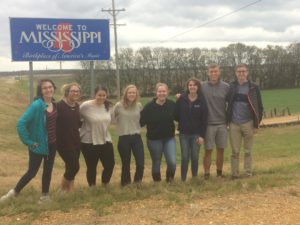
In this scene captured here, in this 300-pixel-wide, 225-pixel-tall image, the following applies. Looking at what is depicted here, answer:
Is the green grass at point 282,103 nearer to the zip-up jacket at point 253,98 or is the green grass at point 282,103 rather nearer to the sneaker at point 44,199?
the zip-up jacket at point 253,98

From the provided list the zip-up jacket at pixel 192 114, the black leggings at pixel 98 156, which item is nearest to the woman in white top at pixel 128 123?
the black leggings at pixel 98 156

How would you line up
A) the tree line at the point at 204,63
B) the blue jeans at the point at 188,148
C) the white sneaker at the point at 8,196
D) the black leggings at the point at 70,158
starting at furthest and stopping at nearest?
the tree line at the point at 204,63, the blue jeans at the point at 188,148, the black leggings at the point at 70,158, the white sneaker at the point at 8,196

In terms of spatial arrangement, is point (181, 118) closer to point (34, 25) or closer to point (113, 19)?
point (34, 25)

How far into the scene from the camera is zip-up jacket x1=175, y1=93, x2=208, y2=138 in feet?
23.2

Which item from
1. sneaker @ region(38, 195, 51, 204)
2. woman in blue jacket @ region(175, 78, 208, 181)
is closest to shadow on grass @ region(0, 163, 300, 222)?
sneaker @ region(38, 195, 51, 204)

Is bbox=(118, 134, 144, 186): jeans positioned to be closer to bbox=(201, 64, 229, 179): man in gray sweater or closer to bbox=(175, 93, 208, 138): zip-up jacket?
bbox=(175, 93, 208, 138): zip-up jacket

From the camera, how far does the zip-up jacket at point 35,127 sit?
603cm

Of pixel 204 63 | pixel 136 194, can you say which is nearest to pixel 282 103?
pixel 204 63

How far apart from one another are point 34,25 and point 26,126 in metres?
7.15

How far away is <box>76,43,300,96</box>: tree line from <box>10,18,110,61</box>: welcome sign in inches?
2958

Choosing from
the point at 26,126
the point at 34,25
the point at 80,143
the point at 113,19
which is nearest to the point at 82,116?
the point at 80,143

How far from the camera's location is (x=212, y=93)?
24.0ft

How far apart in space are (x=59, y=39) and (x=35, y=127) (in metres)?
7.71

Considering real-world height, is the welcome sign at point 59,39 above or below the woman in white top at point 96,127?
above
